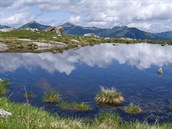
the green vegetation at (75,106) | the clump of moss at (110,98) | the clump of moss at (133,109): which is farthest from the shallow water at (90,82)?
the clump of moss at (110,98)

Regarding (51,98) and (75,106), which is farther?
(51,98)

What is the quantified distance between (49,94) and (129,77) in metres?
23.0

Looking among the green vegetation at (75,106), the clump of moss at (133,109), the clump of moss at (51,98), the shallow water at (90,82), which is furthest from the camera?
the clump of moss at (51,98)

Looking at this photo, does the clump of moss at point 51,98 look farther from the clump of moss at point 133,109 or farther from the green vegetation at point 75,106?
the clump of moss at point 133,109

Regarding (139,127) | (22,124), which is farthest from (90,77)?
(22,124)

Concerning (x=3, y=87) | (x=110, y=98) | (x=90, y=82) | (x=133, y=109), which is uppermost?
(x=3, y=87)

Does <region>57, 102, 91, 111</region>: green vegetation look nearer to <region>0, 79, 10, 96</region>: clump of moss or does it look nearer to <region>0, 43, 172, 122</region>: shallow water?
<region>0, 43, 172, 122</region>: shallow water

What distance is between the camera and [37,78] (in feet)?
196

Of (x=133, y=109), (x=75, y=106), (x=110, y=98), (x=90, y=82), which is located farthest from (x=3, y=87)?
(x=133, y=109)

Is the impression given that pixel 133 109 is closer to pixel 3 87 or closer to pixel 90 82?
pixel 3 87

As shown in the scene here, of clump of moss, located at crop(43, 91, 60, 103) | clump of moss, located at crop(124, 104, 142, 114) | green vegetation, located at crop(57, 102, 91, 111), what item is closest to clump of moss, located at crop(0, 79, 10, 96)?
clump of moss, located at crop(43, 91, 60, 103)

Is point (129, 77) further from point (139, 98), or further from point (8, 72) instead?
point (8, 72)

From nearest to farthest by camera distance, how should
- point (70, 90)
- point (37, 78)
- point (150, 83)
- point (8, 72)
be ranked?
point (70, 90) < point (150, 83) < point (37, 78) < point (8, 72)

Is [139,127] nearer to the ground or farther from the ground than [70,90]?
farther from the ground
